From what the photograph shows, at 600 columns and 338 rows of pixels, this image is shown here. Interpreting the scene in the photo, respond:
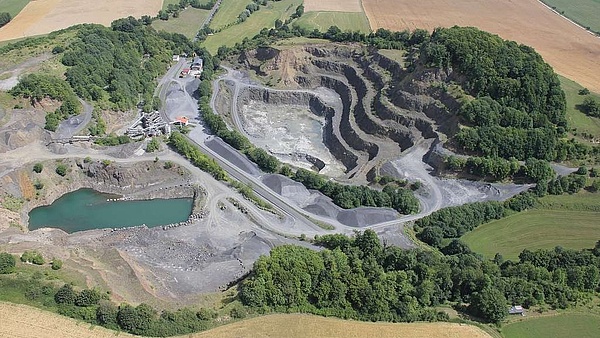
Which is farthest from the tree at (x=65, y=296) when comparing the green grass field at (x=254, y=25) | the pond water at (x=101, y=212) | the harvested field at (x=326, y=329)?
the green grass field at (x=254, y=25)

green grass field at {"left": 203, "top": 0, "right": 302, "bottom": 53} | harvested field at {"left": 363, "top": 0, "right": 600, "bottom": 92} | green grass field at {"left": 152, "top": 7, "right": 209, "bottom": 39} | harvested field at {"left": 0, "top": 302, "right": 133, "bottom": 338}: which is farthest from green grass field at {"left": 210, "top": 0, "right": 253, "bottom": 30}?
harvested field at {"left": 0, "top": 302, "right": 133, "bottom": 338}

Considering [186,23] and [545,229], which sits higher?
[186,23]

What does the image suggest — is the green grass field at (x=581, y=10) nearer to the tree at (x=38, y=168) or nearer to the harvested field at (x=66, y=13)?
the harvested field at (x=66, y=13)

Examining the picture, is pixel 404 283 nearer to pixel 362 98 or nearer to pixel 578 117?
pixel 362 98

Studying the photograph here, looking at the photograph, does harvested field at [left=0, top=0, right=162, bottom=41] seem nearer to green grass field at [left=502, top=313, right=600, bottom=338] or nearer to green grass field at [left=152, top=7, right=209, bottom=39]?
green grass field at [left=152, top=7, right=209, bottom=39]

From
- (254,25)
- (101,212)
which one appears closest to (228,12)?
(254,25)

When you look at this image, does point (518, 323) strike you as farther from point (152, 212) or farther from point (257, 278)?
point (152, 212)

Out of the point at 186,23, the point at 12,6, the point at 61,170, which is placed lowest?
the point at 61,170
